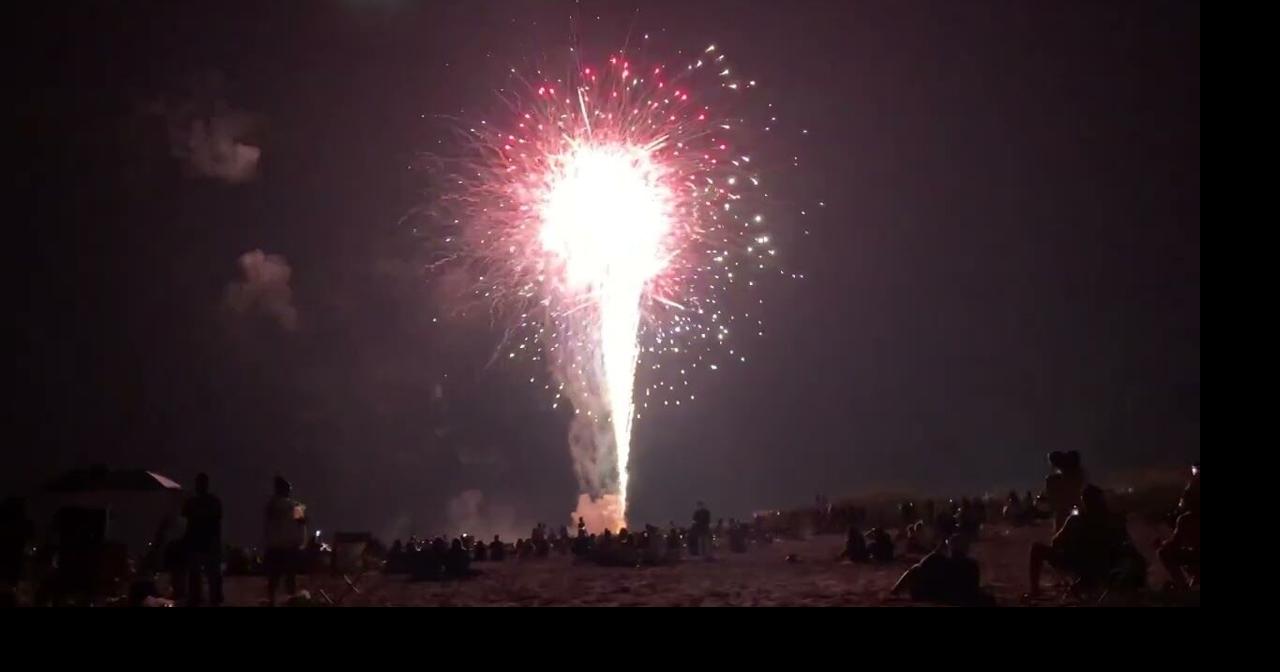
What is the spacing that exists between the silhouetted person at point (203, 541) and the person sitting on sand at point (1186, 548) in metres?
9.47

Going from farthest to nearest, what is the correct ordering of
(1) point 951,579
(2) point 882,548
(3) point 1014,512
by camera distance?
(3) point 1014,512, (2) point 882,548, (1) point 951,579

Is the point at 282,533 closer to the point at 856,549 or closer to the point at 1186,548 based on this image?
the point at 856,549

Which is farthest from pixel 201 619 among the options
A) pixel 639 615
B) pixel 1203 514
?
pixel 1203 514

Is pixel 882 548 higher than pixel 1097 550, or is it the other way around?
pixel 1097 550

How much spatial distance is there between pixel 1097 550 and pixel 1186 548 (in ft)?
3.81

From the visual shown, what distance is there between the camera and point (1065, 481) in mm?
8688

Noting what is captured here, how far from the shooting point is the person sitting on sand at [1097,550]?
814 cm

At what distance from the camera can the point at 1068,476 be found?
8672 mm

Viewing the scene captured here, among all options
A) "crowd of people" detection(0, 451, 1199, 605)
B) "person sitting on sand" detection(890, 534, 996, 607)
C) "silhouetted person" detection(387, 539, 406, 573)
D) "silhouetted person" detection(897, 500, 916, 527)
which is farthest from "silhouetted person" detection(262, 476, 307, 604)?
"silhouetted person" detection(897, 500, 916, 527)

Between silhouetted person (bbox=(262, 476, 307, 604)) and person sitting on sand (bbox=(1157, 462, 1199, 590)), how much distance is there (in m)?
8.72

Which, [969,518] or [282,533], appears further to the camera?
[969,518]

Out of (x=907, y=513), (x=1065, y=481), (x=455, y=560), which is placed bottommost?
(x=455, y=560)

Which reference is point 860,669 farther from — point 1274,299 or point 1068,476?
point 1274,299

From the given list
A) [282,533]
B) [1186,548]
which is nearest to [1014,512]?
[1186,548]
